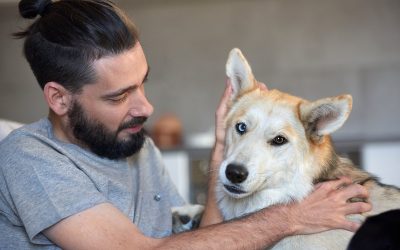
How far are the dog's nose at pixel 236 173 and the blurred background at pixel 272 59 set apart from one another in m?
2.98

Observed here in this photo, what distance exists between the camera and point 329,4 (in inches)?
198

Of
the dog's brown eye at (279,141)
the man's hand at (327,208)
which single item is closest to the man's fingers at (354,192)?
the man's hand at (327,208)

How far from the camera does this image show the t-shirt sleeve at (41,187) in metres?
1.65

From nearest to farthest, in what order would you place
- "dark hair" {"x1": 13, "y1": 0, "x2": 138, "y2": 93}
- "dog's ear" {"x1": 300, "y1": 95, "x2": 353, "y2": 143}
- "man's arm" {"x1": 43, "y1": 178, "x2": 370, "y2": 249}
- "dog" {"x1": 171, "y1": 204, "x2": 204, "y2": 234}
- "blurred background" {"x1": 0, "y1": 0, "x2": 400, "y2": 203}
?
"man's arm" {"x1": 43, "y1": 178, "x2": 370, "y2": 249}, "dog's ear" {"x1": 300, "y1": 95, "x2": 353, "y2": 143}, "dark hair" {"x1": 13, "y1": 0, "x2": 138, "y2": 93}, "dog" {"x1": 171, "y1": 204, "x2": 204, "y2": 234}, "blurred background" {"x1": 0, "y1": 0, "x2": 400, "y2": 203}

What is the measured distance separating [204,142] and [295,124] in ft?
11.2

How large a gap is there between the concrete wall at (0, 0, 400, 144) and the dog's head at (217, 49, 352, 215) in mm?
3028

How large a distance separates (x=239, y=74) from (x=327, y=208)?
0.60m

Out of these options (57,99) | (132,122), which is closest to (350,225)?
(132,122)

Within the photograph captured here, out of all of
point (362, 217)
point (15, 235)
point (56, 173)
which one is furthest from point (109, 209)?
point (362, 217)

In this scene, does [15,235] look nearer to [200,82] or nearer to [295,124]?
[295,124]

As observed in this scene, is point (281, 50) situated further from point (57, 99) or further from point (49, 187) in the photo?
point (49, 187)

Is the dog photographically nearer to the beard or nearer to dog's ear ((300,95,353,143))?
the beard

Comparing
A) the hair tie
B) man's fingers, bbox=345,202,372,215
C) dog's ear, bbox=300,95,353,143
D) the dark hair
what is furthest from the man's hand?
the hair tie

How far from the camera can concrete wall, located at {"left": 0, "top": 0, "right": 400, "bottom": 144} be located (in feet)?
16.5
